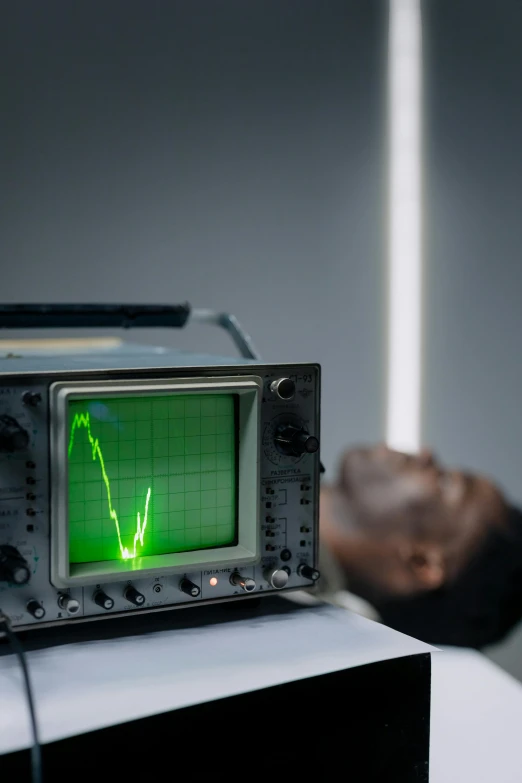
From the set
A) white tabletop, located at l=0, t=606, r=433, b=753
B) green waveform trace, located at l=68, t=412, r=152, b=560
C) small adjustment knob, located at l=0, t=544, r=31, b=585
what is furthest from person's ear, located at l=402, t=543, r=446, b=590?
small adjustment knob, located at l=0, t=544, r=31, b=585

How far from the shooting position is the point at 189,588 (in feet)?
3.02

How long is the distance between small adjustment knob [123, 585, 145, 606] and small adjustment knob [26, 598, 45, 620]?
0.08 m

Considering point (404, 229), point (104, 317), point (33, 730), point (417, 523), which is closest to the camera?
point (33, 730)

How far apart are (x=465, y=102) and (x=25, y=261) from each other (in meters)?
1.26

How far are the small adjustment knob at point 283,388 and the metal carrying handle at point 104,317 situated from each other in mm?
154

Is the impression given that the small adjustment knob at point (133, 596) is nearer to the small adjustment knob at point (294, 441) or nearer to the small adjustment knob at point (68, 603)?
the small adjustment knob at point (68, 603)

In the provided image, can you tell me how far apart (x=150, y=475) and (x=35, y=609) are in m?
0.17

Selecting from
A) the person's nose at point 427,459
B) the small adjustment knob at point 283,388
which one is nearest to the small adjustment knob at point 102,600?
the small adjustment knob at point 283,388

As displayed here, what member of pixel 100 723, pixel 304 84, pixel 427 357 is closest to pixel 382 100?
pixel 304 84

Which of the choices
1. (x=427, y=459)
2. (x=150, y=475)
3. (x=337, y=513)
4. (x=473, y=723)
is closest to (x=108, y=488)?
(x=150, y=475)

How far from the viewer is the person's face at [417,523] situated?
2.16 m

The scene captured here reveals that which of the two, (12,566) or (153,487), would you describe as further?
(153,487)

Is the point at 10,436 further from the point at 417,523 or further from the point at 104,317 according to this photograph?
the point at 417,523

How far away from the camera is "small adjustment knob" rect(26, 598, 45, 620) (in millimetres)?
842
